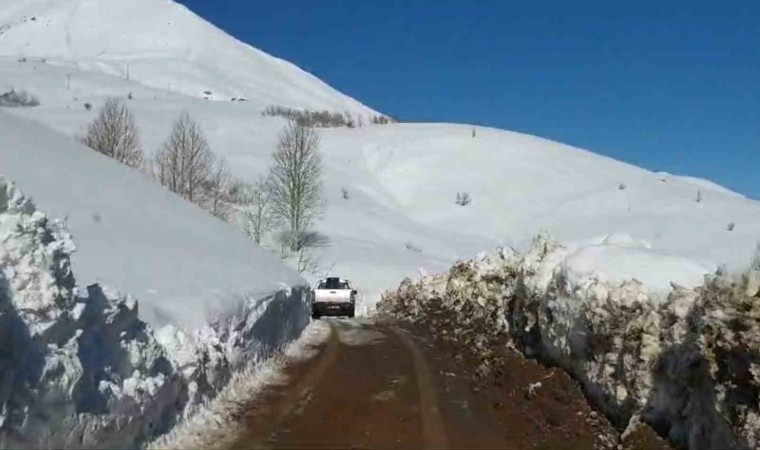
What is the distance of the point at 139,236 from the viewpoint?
1585cm

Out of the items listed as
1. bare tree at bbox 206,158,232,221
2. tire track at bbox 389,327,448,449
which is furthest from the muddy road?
bare tree at bbox 206,158,232,221

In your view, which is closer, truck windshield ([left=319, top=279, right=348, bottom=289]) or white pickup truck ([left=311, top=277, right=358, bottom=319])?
white pickup truck ([left=311, top=277, right=358, bottom=319])

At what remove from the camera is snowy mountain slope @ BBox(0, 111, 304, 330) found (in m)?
11.4

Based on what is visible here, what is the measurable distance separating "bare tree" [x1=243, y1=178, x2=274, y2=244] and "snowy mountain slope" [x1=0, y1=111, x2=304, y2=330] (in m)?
32.3

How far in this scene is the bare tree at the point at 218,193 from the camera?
188ft

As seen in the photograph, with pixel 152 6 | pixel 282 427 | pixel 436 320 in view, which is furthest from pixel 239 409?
pixel 152 6

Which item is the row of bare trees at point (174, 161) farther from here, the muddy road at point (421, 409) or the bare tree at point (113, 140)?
the muddy road at point (421, 409)

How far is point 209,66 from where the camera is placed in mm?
157000

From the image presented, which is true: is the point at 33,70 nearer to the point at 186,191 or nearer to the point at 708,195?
the point at 186,191

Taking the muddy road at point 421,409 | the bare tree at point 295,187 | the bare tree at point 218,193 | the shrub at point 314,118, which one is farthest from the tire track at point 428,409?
the shrub at point 314,118

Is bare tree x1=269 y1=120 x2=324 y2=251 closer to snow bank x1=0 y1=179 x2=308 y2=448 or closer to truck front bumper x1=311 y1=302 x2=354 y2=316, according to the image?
truck front bumper x1=311 y1=302 x2=354 y2=316

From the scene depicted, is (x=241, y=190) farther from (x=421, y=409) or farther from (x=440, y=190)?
(x=421, y=409)

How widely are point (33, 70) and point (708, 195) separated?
92532 millimetres

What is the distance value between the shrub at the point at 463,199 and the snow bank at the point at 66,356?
6980cm
